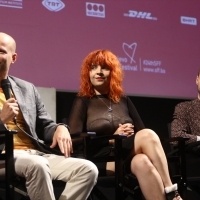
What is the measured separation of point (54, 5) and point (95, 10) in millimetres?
344

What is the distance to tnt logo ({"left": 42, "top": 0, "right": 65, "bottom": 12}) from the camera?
4.15m

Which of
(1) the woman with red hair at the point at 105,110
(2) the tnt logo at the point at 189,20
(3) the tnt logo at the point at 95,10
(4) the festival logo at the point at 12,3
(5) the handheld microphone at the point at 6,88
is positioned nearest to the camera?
(5) the handheld microphone at the point at 6,88

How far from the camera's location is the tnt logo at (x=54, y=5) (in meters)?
4.15

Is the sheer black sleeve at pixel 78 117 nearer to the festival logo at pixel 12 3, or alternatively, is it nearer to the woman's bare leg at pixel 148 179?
the woman's bare leg at pixel 148 179

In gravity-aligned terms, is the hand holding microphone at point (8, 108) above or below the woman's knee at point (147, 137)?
above

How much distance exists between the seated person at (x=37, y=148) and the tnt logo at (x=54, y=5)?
3.55ft

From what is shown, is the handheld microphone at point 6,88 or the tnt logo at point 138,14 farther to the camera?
the tnt logo at point 138,14

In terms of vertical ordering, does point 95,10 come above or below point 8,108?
above

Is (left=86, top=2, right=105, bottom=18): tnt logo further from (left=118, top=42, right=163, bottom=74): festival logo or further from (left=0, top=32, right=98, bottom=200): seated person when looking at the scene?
(left=0, top=32, right=98, bottom=200): seated person

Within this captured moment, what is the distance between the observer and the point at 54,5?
418 cm

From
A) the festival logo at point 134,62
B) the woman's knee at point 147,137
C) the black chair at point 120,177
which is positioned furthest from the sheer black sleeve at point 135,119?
the festival logo at point 134,62

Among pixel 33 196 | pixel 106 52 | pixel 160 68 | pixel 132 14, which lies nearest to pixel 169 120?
pixel 160 68

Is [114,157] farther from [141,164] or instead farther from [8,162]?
[8,162]

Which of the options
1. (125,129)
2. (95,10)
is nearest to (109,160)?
(125,129)
